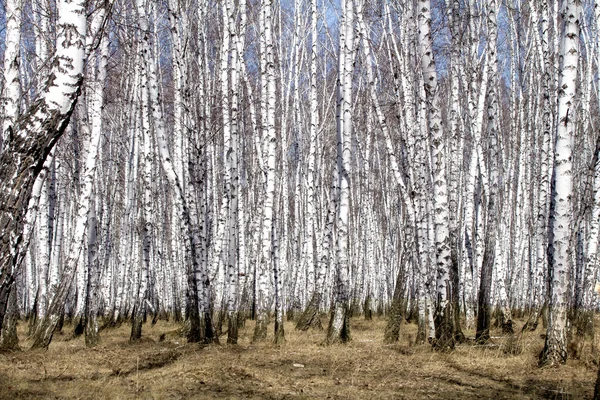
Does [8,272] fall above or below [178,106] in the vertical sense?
below

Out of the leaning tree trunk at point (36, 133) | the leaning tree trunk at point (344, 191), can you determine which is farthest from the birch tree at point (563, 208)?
the leaning tree trunk at point (36, 133)

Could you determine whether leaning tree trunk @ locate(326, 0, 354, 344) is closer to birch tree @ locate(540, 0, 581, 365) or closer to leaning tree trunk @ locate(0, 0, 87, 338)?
birch tree @ locate(540, 0, 581, 365)

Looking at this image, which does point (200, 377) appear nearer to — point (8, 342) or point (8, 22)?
point (8, 342)

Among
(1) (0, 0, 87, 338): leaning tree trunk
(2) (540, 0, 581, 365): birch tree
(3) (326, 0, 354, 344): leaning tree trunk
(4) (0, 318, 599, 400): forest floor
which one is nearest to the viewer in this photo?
(1) (0, 0, 87, 338): leaning tree trunk

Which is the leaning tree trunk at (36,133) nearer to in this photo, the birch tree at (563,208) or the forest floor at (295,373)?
the forest floor at (295,373)

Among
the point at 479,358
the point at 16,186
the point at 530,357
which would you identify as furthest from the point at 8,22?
the point at 530,357

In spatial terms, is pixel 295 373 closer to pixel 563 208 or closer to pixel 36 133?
pixel 563 208

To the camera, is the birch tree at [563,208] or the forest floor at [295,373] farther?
the birch tree at [563,208]

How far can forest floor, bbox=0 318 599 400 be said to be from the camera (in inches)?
274

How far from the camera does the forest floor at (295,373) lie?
22.8 ft

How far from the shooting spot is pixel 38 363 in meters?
9.27

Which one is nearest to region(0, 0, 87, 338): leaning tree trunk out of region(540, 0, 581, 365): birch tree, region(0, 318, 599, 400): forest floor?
region(0, 318, 599, 400): forest floor

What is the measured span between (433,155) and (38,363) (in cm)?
700

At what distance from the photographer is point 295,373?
8.51 meters
